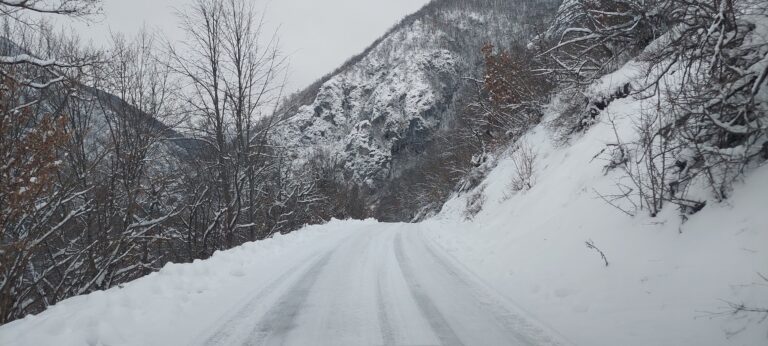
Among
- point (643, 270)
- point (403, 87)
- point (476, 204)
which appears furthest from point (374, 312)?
point (403, 87)

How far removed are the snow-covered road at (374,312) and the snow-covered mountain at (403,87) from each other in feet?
406

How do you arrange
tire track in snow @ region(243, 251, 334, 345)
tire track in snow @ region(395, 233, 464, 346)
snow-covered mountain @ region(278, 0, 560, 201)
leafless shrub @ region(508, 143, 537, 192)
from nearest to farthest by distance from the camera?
tire track in snow @ region(395, 233, 464, 346) < tire track in snow @ region(243, 251, 334, 345) < leafless shrub @ region(508, 143, 537, 192) < snow-covered mountain @ region(278, 0, 560, 201)

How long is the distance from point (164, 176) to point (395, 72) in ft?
497

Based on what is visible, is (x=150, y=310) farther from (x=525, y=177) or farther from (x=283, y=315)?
(x=525, y=177)

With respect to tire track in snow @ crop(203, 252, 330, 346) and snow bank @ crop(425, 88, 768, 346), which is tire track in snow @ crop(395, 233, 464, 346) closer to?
snow bank @ crop(425, 88, 768, 346)

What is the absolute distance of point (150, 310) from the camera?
4.88 m

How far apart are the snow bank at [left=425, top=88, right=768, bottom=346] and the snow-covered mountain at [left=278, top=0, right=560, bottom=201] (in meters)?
123

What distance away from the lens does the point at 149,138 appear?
12156mm

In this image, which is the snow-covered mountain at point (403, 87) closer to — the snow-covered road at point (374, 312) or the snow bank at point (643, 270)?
the snow bank at point (643, 270)

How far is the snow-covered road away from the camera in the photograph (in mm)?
4129

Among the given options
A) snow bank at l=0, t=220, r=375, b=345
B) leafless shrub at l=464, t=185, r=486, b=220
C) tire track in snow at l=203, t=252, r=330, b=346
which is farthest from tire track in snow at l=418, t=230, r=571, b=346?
leafless shrub at l=464, t=185, r=486, b=220

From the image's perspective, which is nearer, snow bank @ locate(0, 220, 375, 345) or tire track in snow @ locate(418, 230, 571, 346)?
snow bank @ locate(0, 220, 375, 345)

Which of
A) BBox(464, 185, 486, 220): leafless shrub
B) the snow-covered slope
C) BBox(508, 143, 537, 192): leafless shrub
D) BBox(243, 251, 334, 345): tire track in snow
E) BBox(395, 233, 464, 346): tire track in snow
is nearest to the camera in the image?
the snow-covered slope

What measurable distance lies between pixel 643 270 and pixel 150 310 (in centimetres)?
624
